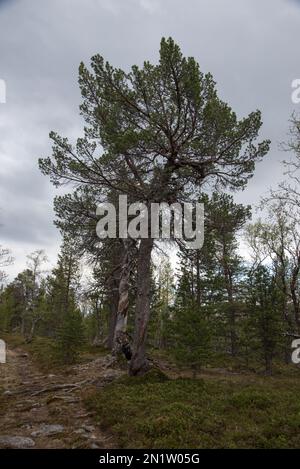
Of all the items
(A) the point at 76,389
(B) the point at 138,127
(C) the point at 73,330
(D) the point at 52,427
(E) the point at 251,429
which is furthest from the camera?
(C) the point at 73,330

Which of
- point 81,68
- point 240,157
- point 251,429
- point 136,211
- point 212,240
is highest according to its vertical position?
point 81,68

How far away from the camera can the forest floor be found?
642cm

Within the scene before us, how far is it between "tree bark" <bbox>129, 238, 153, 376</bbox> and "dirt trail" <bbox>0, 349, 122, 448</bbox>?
168 cm

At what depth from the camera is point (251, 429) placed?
695 cm

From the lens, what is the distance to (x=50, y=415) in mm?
8523

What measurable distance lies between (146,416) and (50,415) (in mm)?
2816

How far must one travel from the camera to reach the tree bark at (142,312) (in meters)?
12.0

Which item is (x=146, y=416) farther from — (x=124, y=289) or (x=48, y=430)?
(x=124, y=289)

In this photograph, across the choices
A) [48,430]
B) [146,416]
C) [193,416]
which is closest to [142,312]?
[146,416]

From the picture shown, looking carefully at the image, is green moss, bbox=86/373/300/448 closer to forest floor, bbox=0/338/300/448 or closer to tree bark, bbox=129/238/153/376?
forest floor, bbox=0/338/300/448

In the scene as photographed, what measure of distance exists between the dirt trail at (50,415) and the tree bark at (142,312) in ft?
5.50

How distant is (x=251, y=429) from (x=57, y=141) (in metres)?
11.7

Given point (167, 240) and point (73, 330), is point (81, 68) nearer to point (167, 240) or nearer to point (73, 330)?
point (167, 240)

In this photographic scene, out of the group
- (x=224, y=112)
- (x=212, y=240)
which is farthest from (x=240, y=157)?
(x=212, y=240)
